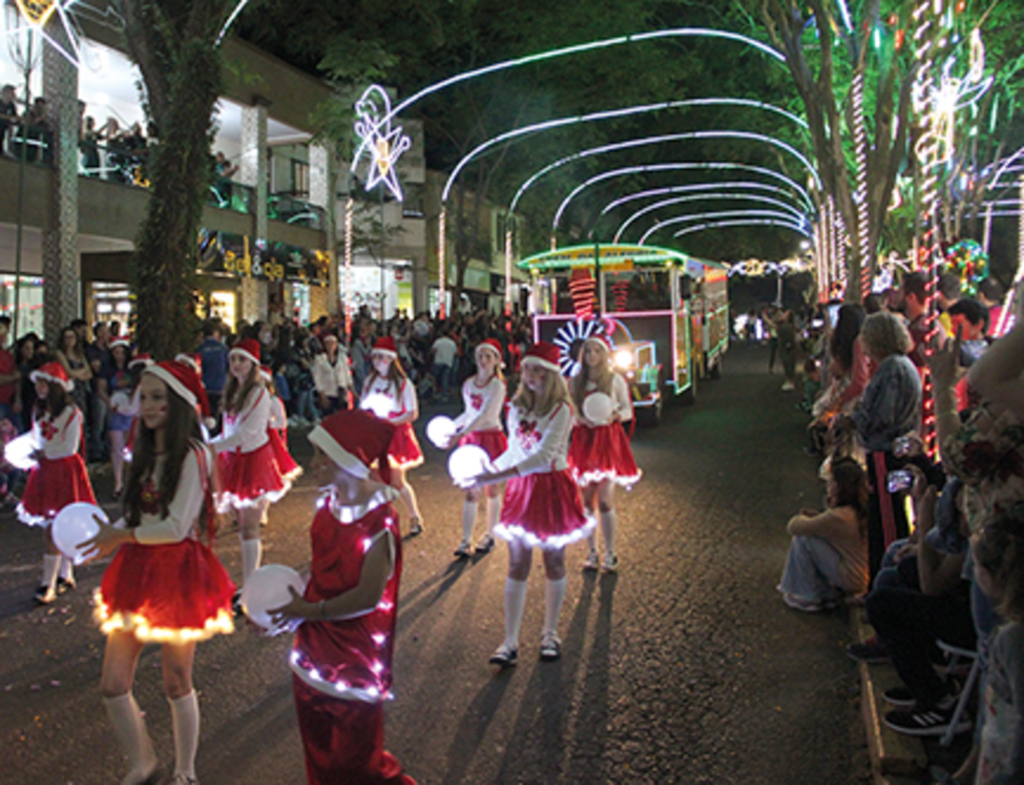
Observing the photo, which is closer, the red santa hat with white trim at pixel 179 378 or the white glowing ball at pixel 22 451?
the red santa hat with white trim at pixel 179 378

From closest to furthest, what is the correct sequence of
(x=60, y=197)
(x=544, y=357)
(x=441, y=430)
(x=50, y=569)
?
(x=544, y=357) < (x=50, y=569) < (x=441, y=430) < (x=60, y=197)

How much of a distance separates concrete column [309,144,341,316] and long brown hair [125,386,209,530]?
79.1 ft

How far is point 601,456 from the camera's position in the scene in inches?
277

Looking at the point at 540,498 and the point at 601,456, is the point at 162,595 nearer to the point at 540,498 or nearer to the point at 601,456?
the point at 540,498

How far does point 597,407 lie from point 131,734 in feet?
13.0

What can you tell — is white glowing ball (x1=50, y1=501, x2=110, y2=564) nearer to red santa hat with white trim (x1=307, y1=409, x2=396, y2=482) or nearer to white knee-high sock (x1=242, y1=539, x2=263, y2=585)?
red santa hat with white trim (x1=307, y1=409, x2=396, y2=482)

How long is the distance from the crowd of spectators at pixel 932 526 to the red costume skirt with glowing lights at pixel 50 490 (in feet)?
16.3

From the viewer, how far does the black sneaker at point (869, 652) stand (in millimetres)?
4906

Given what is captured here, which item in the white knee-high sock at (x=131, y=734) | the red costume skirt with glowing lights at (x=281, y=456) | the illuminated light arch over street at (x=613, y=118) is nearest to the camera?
the white knee-high sock at (x=131, y=734)

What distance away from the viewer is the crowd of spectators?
294cm

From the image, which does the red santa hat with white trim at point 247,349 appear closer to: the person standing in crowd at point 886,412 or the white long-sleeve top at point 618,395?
the white long-sleeve top at point 618,395

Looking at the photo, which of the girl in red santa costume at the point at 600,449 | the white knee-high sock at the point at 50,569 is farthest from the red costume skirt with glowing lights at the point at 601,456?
the white knee-high sock at the point at 50,569

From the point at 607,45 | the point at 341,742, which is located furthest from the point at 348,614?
the point at 607,45

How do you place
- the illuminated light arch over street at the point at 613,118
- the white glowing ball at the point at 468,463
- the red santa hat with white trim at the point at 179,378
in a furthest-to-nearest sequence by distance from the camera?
the illuminated light arch over street at the point at 613,118 → the white glowing ball at the point at 468,463 → the red santa hat with white trim at the point at 179,378
